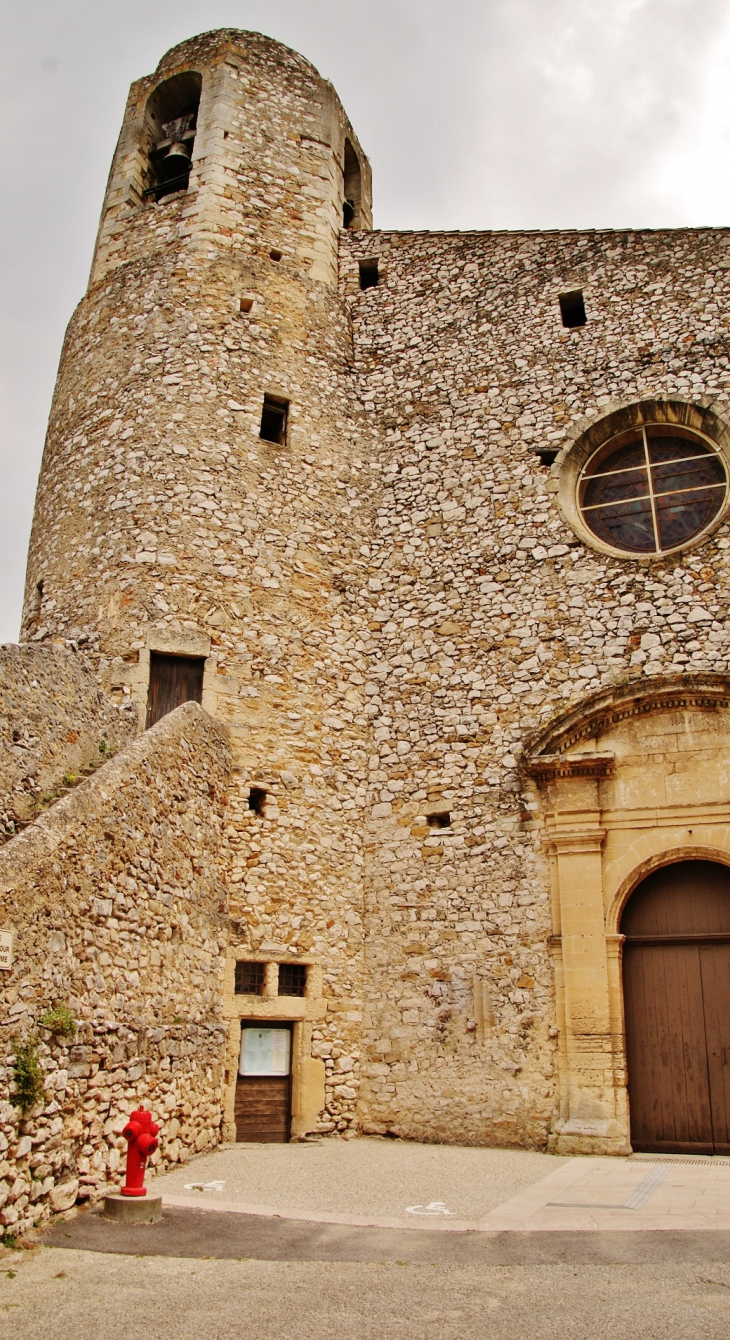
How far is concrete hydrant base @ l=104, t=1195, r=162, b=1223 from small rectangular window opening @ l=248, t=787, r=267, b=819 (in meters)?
4.68

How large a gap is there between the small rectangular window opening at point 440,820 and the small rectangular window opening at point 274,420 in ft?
16.1

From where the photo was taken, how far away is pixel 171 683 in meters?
10.2

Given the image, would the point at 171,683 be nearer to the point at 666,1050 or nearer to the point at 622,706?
the point at 622,706

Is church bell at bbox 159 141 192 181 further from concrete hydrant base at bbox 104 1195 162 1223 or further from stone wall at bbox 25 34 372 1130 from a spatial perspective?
concrete hydrant base at bbox 104 1195 162 1223

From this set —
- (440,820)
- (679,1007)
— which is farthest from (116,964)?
(679,1007)

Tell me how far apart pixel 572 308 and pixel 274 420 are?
4.05 metres

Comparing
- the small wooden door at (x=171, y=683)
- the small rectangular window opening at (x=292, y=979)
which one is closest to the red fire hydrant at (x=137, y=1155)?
the small rectangular window opening at (x=292, y=979)

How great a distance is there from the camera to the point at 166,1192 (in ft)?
20.7

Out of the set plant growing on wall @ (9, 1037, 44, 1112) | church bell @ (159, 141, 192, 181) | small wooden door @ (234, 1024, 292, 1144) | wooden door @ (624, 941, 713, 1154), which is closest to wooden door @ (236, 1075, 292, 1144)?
small wooden door @ (234, 1024, 292, 1144)

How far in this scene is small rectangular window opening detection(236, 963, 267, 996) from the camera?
9.26 m

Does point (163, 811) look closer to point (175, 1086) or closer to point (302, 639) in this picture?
point (175, 1086)

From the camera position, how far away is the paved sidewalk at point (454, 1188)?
18.1ft

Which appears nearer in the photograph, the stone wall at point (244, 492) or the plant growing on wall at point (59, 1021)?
the plant growing on wall at point (59, 1021)

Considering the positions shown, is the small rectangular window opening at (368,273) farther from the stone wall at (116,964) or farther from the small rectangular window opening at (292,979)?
the small rectangular window opening at (292,979)
